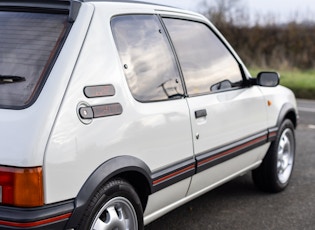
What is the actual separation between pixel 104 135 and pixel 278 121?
8.40 ft

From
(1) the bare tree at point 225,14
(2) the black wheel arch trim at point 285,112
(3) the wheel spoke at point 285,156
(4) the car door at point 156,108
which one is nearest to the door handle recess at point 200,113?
(4) the car door at point 156,108

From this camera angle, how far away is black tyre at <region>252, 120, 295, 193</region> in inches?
187

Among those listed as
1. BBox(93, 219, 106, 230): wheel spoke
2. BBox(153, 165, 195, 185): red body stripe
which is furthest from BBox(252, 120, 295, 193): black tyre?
BBox(93, 219, 106, 230): wheel spoke

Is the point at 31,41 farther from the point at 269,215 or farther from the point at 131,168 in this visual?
the point at 269,215

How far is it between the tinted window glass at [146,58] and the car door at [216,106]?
0.14 meters

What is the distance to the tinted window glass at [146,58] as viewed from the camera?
9.78ft

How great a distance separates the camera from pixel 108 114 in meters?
2.66

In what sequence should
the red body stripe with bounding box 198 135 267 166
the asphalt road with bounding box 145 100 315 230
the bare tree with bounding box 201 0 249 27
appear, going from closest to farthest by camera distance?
1. the red body stripe with bounding box 198 135 267 166
2. the asphalt road with bounding box 145 100 315 230
3. the bare tree with bounding box 201 0 249 27

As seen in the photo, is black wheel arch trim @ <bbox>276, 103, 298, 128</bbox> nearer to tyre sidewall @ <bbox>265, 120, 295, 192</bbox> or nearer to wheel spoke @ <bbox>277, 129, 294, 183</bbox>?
tyre sidewall @ <bbox>265, 120, 295, 192</bbox>

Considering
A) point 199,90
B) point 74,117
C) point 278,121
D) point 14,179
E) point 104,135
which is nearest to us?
point 14,179

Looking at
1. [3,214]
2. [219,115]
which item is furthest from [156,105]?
[3,214]

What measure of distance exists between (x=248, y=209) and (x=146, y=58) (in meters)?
1.97

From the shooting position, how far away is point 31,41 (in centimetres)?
267

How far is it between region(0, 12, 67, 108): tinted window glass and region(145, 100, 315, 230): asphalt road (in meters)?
1.92
